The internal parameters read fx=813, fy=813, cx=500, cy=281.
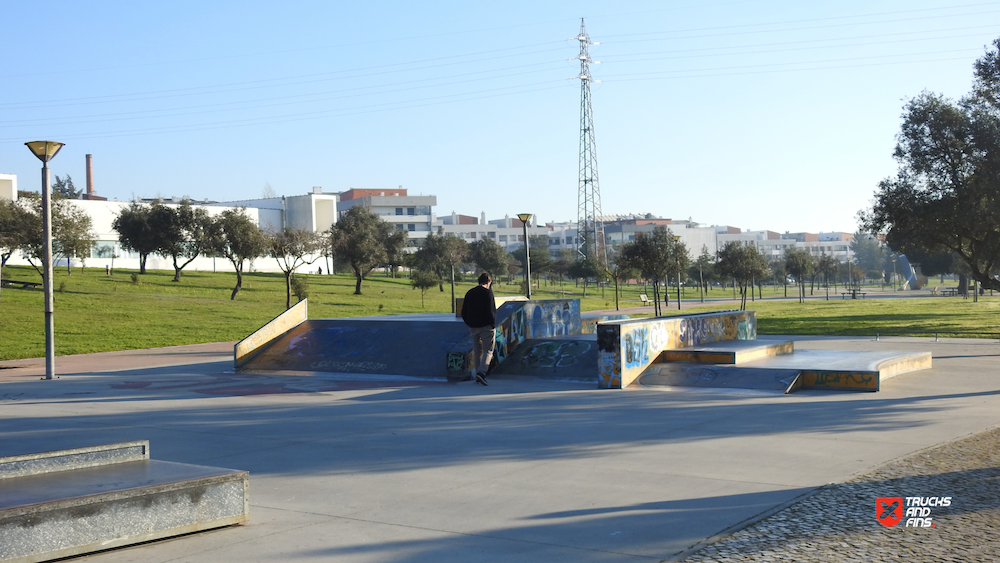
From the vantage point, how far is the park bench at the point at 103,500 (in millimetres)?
4621

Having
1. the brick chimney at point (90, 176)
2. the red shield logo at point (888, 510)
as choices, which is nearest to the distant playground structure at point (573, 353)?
the red shield logo at point (888, 510)

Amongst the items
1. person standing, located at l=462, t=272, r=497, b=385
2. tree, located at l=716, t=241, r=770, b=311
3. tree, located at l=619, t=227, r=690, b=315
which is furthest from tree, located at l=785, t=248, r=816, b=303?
person standing, located at l=462, t=272, r=497, b=385

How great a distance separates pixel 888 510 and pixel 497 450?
376cm

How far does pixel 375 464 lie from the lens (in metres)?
7.51

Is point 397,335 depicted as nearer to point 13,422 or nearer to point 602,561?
point 13,422

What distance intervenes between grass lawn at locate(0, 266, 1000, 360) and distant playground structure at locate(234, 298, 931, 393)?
923 cm

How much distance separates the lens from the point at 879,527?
5.00 metres

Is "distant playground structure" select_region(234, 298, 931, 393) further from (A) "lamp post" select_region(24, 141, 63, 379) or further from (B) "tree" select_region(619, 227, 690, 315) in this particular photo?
(B) "tree" select_region(619, 227, 690, 315)

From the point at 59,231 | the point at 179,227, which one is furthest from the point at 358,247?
the point at 59,231

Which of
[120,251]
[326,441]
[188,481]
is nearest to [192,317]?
[326,441]

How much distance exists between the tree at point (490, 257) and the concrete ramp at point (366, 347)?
53.3 meters

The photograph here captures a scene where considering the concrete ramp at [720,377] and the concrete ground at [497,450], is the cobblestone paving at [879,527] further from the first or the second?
the concrete ramp at [720,377]

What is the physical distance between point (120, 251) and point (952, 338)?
65.9 meters

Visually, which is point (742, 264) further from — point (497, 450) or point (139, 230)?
point (497, 450)
